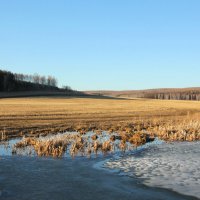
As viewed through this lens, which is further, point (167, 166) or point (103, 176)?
point (167, 166)

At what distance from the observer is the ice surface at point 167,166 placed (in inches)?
524

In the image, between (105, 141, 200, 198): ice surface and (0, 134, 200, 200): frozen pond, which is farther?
(105, 141, 200, 198): ice surface

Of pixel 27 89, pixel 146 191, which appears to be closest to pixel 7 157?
pixel 146 191

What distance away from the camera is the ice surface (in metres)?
13.3

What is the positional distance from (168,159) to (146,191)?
19.6ft

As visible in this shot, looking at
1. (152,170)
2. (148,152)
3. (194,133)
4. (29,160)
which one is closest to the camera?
(152,170)

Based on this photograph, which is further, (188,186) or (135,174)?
(135,174)

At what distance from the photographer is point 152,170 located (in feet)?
51.2

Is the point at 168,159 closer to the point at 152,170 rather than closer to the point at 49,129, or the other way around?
the point at 152,170

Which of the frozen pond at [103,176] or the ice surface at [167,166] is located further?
the ice surface at [167,166]

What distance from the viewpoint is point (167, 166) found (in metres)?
16.4

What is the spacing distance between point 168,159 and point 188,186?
5.35 metres

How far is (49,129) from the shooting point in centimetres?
3038

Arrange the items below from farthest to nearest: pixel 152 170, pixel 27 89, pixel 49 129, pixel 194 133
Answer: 1. pixel 27 89
2. pixel 49 129
3. pixel 194 133
4. pixel 152 170
